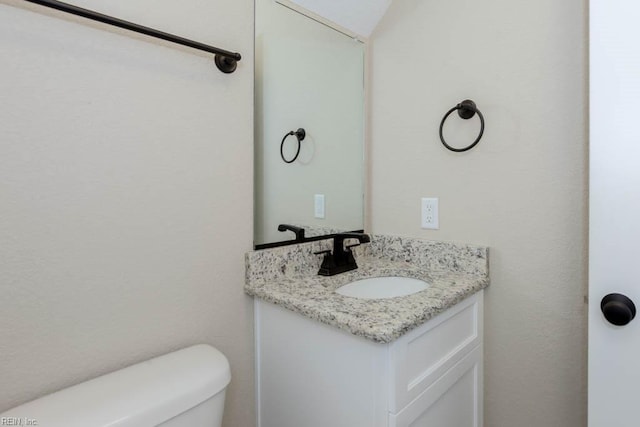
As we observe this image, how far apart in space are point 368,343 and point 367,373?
0.07 metres

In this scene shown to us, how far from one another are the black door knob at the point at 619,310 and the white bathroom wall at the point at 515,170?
0.80 ft

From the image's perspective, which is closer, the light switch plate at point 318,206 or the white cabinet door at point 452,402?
the white cabinet door at point 452,402

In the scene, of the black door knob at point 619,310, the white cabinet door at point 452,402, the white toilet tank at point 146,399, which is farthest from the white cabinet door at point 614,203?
the white toilet tank at point 146,399

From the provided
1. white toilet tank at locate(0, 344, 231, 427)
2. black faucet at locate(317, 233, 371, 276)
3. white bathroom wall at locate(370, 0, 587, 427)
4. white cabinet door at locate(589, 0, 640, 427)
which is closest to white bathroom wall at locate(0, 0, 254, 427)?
white toilet tank at locate(0, 344, 231, 427)

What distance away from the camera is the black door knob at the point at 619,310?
0.73 metres

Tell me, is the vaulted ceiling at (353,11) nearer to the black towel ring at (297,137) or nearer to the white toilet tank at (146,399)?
the black towel ring at (297,137)

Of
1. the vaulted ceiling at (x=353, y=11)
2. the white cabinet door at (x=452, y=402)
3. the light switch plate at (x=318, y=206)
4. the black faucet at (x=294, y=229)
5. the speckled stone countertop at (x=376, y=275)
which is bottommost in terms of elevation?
the white cabinet door at (x=452, y=402)

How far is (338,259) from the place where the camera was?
4.10ft

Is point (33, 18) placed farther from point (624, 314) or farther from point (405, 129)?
point (624, 314)

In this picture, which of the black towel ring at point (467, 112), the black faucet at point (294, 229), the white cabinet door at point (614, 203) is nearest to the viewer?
the white cabinet door at point (614, 203)

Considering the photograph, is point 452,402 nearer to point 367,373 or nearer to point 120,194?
point 367,373

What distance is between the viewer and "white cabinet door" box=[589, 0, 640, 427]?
2.45 ft

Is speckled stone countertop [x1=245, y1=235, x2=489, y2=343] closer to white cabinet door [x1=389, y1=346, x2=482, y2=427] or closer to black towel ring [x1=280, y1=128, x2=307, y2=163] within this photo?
white cabinet door [x1=389, y1=346, x2=482, y2=427]

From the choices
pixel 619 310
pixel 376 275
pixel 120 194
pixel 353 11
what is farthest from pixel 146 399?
pixel 353 11
